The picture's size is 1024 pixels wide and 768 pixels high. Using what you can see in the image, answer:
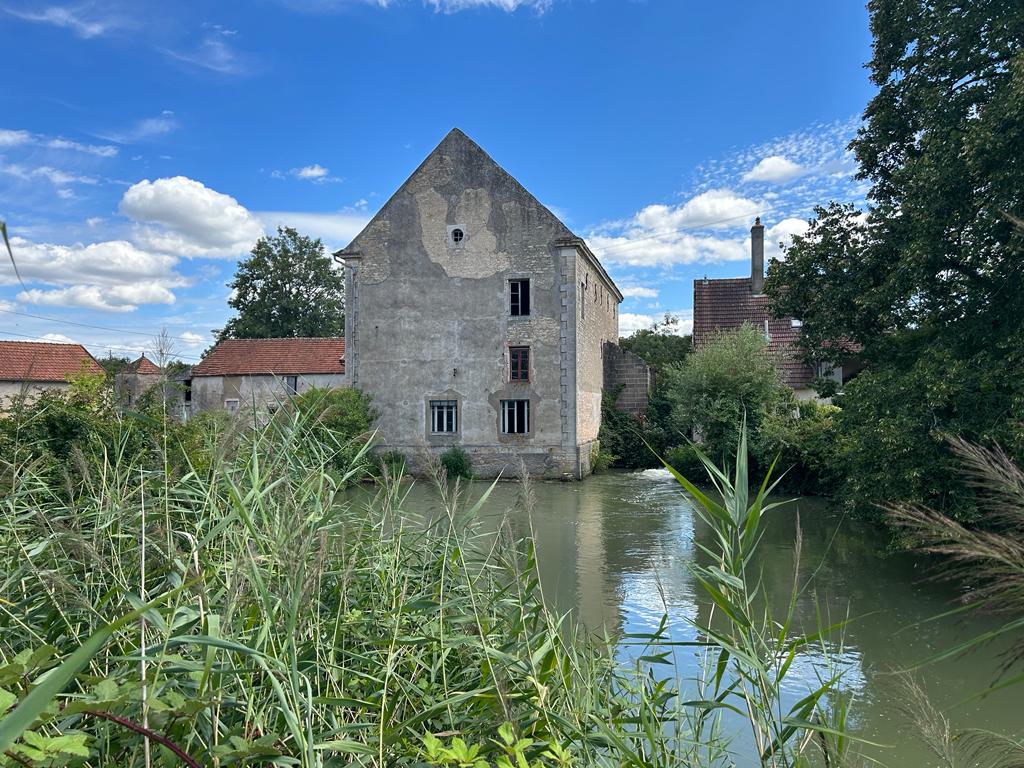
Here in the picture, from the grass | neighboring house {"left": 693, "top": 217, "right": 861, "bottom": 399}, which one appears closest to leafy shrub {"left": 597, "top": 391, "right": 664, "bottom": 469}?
neighboring house {"left": 693, "top": 217, "right": 861, "bottom": 399}

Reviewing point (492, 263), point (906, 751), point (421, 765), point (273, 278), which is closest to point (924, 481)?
point (906, 751)

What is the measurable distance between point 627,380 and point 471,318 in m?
8.28

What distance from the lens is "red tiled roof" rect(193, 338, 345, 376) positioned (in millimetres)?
32594

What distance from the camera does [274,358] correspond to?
109 ft

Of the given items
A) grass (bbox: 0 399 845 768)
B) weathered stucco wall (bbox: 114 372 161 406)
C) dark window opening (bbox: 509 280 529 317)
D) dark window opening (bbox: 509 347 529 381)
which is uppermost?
dark window opening (bbox: 509 280 529 317)

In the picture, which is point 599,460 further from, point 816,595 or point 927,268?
point 816,595

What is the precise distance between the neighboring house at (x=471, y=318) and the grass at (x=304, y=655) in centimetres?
1713

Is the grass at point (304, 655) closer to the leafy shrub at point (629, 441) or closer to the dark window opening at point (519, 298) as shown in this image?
the dark window opening at point (519, 298)

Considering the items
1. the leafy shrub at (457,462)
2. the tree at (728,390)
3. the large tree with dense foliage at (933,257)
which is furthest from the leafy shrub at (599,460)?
the large tree with dense foliage at (933,257)

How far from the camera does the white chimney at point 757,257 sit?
26391mm

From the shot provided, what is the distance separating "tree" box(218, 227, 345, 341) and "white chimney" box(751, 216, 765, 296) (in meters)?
27.2

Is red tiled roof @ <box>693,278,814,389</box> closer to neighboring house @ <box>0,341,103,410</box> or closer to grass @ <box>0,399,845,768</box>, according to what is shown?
grass @ <box>0,399,845,768</box>

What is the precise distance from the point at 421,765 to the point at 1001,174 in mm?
9189

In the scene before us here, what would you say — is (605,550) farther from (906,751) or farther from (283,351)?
(283,351)
